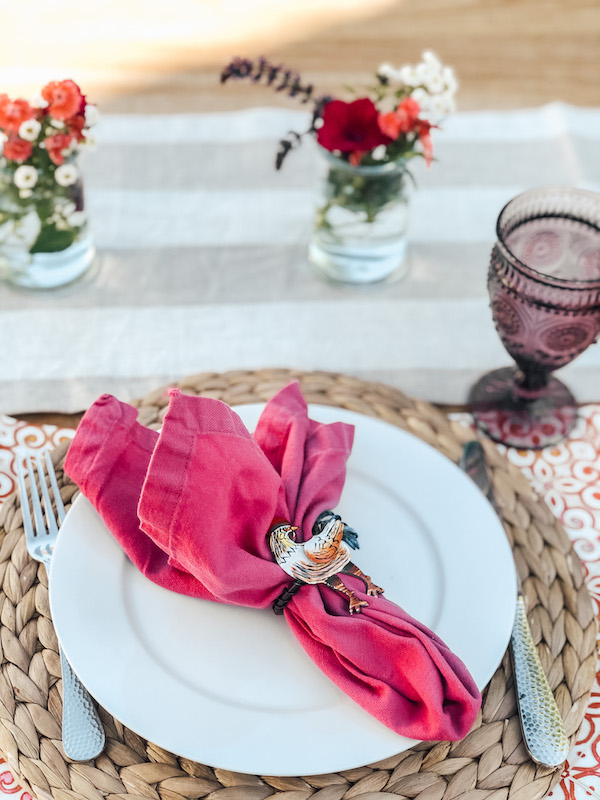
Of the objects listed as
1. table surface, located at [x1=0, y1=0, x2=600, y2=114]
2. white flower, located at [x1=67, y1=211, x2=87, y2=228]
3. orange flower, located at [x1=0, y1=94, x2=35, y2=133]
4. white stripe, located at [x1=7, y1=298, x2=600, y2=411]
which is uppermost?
orange flower, located at [x1=0, y1=94, x2=35, y2=133]

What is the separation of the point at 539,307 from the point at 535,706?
0.29 meters

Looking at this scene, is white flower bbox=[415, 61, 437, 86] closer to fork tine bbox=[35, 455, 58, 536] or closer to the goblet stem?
the goblet stem

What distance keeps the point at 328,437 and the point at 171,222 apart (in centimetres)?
44

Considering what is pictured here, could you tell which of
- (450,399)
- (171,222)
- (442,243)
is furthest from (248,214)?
(450,399)

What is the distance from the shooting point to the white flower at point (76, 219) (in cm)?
82

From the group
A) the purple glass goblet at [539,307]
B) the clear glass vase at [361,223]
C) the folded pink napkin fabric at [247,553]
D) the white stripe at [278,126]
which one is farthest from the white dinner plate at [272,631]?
the white stripe at [278,126]

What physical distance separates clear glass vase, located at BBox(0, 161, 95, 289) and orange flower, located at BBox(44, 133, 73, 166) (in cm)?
3

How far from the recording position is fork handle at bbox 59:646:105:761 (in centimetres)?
49

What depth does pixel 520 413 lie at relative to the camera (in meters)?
0.77

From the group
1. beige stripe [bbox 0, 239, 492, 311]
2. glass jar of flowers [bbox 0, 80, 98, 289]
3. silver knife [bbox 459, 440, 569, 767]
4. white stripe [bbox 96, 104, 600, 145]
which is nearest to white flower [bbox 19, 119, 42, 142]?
glass jar of flowers [bbox 0, 80, 98, 289]

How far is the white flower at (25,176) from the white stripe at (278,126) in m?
0.26

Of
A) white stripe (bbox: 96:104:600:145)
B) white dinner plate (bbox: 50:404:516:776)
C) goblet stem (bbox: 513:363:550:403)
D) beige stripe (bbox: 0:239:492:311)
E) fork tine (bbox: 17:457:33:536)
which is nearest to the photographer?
white dinner plate (bbox: 50:404:516:776)

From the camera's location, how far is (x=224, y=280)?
884 millimetres

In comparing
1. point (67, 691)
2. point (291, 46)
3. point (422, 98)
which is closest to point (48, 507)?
point (67, 691)
